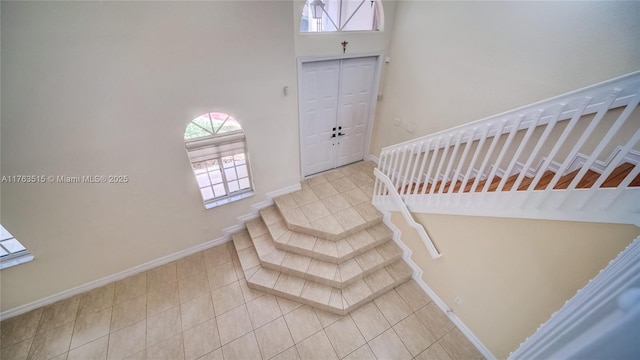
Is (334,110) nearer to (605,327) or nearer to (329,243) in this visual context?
(329,243)

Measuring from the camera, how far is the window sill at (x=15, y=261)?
3.31 m

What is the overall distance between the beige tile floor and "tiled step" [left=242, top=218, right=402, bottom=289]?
442 millimetres

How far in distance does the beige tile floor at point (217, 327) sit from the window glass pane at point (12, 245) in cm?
100

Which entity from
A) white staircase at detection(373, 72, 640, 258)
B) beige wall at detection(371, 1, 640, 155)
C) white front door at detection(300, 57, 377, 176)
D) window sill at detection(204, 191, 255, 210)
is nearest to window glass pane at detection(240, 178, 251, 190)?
window sill at detection(204, 191, 255, 210)

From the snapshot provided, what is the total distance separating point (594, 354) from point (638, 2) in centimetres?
331

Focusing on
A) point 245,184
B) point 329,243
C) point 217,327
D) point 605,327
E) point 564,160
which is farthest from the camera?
point 245,184

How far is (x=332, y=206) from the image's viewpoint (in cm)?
464

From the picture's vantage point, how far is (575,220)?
2.06m

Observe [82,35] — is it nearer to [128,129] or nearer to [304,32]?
[128,129]

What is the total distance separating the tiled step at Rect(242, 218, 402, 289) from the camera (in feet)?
12.5

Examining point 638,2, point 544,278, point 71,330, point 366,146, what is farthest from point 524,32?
point 71,330

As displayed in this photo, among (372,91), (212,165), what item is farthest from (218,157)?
(372,91)

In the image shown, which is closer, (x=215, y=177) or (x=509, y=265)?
(x=509, y=265)

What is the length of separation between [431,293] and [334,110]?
3.63 meters
